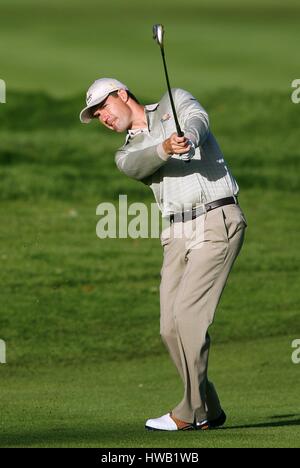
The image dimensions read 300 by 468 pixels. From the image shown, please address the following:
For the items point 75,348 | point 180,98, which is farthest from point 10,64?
point 180,98

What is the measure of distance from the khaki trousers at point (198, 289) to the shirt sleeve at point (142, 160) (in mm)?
391

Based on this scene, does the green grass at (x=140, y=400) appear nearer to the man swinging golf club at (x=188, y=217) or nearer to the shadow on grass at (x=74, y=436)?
the shadow on grass at (x=74, y=436)

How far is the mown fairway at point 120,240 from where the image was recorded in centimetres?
884

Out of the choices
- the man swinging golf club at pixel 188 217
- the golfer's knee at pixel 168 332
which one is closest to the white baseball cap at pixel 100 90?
the man swinging golf club at pixel 188 217

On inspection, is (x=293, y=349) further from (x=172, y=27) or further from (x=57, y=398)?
(x=172, y=27)

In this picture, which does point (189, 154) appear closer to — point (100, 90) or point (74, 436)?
point (100, 90)

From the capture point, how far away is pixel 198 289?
723 cm

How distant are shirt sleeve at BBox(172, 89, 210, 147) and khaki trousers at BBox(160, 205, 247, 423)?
50 centimetres

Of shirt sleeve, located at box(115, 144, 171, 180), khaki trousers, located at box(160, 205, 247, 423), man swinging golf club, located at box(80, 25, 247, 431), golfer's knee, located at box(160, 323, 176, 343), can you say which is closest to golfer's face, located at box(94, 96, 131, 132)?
man swinging golf club, located at box(80, 25, 247, 431)

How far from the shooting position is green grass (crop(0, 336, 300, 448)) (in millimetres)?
6797

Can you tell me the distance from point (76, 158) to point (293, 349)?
30.9ft

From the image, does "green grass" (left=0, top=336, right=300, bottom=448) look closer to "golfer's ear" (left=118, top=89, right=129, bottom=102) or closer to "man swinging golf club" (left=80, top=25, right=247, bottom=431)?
"man swinging golf club" (left=80, top=25, right=247, bottom=431)

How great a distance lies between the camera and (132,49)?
984 inches

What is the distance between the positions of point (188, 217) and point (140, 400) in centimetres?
233
